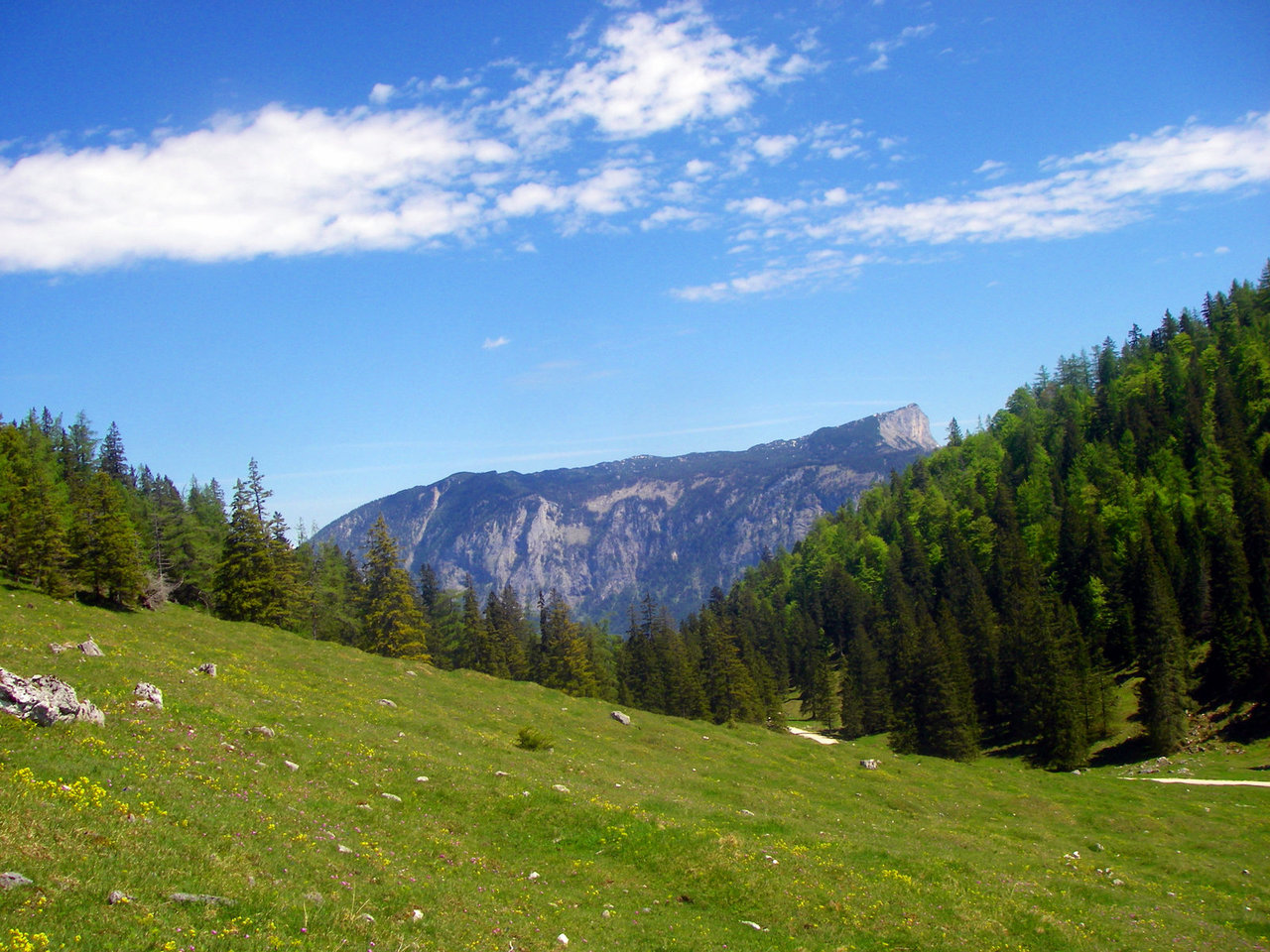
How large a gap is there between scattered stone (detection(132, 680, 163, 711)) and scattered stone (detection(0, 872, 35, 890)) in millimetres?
13092

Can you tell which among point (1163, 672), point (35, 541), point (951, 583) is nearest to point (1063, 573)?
point (951, 583)

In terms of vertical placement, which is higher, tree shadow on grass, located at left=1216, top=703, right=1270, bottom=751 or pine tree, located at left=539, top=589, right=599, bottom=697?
pine tree, located at left=539, top=589, right=599, bottom=697

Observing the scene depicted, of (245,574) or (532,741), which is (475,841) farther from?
(245,574)

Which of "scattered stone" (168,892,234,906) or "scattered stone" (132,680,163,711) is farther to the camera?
"scattered stone" (132,680,163,711)

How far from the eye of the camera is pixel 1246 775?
195 feet

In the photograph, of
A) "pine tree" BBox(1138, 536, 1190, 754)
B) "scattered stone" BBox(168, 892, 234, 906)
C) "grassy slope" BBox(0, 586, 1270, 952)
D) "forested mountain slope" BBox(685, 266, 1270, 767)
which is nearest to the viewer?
"scattered stone" BBox(168, 892, 234, 906)

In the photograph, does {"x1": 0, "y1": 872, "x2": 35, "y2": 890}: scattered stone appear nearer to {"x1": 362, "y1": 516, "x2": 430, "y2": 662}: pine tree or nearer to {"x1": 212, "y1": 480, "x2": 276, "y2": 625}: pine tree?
→ {"x1": 212, "y1": 480, "x2": 276, "y2": 625}: pine tree

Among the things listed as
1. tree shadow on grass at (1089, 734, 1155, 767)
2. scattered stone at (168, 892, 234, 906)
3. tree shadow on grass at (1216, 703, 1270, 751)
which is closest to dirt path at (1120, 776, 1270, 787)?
tree shadow on grass at (1089, 734, 1155, 767)

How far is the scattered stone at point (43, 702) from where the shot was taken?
1775 cm

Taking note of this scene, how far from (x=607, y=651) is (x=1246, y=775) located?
3824 inches

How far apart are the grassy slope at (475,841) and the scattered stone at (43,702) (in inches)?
27.2

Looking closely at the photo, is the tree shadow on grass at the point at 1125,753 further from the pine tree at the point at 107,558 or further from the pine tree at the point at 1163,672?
the pine tree at the point at 107,558

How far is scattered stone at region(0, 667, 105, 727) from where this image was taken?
17.8 meters

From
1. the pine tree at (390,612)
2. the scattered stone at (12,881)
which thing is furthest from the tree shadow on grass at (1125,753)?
the scattered stone at (12,881)
